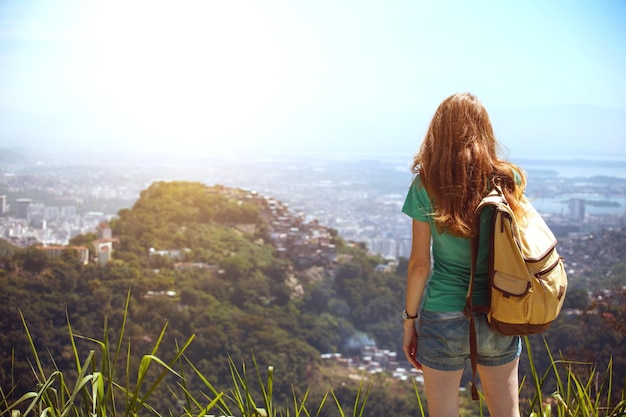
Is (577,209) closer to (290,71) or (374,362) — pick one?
(374,362)

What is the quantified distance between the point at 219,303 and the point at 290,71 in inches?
139

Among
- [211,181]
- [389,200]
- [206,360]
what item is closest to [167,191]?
[211,181]

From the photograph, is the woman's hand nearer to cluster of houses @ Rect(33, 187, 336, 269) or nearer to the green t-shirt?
the green t-shirt

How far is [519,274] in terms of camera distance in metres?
1.43

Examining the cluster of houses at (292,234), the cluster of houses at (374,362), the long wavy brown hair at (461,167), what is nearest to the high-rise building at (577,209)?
the cluster of houses at (374,362)

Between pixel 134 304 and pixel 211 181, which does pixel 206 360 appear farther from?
pixel 211 181

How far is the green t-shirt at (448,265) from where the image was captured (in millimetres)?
1517

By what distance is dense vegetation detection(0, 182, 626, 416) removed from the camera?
8.35 metres

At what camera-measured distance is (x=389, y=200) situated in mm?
10852

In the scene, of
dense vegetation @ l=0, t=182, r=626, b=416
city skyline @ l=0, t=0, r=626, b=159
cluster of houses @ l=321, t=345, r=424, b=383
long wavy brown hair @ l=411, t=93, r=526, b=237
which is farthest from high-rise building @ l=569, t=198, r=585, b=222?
long wavy brown hair @ l=411, t=93, r=526, b=237

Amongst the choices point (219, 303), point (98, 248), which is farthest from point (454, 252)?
point (219, 303)

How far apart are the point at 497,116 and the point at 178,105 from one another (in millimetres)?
4476

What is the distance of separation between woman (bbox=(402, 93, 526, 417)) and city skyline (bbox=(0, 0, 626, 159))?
24.6ft

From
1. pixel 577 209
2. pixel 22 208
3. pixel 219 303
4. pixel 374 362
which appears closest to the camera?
pixel 22 208
